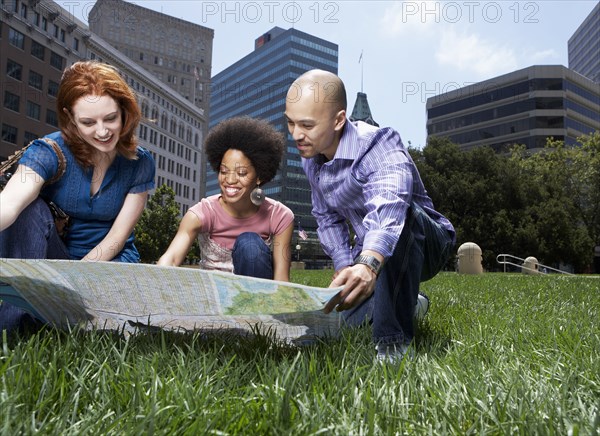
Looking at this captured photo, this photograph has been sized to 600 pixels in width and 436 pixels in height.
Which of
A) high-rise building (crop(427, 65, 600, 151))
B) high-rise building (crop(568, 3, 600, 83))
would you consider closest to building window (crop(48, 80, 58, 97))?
high-rise building (crop(427, 65, 600, 151))

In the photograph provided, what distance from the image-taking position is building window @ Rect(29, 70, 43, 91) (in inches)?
2010

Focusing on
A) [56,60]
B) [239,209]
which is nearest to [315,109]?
[239,209]

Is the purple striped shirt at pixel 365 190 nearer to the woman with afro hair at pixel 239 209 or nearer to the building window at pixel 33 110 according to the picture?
the woman with afro hair at pixel 239 209

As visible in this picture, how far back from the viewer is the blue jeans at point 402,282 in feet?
8.02

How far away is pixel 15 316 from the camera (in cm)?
269

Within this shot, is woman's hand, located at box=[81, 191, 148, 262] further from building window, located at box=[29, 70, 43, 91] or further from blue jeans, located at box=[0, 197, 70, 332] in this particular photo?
building window, located at box=[29, 70, 43, 91]

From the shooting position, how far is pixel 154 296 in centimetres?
202

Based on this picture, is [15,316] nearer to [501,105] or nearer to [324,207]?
[324,207]

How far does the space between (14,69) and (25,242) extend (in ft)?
178

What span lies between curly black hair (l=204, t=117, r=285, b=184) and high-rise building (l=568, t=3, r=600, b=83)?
109181 millimetres

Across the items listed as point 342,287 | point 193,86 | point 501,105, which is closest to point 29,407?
point 342,287

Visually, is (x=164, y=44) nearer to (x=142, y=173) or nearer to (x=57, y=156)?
(x=142, y=173)

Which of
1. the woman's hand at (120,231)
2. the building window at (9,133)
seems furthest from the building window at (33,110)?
the woman's hand at (120,231)

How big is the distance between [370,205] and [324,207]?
757mm
